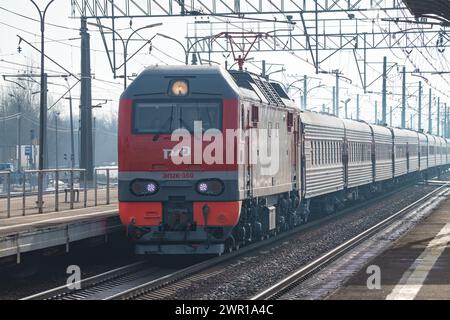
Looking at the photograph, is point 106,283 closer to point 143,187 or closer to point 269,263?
point 143,187

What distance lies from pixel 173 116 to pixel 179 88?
569 mm

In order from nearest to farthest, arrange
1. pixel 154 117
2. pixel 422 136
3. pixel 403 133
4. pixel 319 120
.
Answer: pixel 154 117 → pixel 319 120 → pixel 403 133 → pixel 422 136

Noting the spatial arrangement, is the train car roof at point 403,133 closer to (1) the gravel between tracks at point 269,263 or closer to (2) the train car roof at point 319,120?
(2) the train car roof at point 319,120

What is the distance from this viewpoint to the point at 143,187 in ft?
63.2

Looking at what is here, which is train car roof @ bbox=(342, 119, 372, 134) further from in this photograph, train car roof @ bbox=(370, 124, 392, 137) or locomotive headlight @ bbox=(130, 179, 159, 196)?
locomotive headlight @ bbox=(130, 179, 159, 196)

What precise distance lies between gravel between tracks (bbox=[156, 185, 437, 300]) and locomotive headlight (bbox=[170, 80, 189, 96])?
137 inches

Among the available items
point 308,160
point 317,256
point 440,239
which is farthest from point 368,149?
point 317,256

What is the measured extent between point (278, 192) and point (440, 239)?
418cm

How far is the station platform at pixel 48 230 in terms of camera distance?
16797mm

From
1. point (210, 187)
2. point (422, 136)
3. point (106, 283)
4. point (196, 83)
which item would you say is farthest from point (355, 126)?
point (422, 136)

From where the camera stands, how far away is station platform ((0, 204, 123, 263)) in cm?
1680

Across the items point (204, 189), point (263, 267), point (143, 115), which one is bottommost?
point (263, 267)
